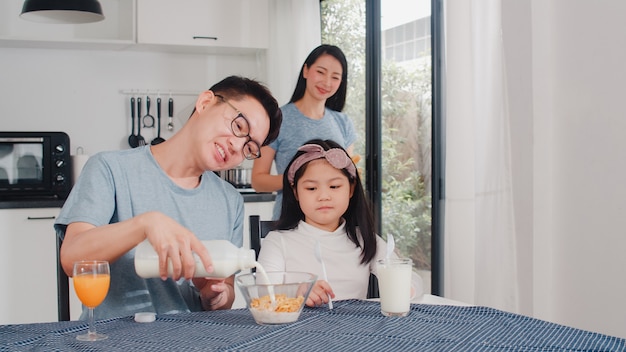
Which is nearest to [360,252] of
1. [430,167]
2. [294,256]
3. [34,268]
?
[294,256]

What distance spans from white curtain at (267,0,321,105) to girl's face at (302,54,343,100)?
1.29m

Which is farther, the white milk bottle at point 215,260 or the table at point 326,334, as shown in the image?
the white milk bottle at point 215,260

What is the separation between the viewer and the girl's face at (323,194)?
214cm

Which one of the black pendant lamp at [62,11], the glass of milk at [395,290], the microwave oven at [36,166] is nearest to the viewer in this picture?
the glass of milk at [395,290]

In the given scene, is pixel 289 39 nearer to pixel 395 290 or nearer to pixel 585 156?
pixel 585 156

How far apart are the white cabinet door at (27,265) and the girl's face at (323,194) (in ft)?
6.92

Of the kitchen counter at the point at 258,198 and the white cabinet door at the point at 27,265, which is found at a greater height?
the kitchen counter at the point at 258,198

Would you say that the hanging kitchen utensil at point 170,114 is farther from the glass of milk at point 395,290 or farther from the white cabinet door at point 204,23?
the glass of milk at point 395,290

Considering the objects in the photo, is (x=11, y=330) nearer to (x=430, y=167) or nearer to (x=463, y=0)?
(x=463, y=0)

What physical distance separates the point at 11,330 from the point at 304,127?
1.90 metres

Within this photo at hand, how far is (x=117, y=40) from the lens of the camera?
4.49 metres

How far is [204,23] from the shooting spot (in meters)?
4.62

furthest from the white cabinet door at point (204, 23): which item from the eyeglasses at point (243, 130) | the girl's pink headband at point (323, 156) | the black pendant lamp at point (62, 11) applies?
the eyeglasses at point (243, 130)

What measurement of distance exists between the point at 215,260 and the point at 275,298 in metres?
0.14
